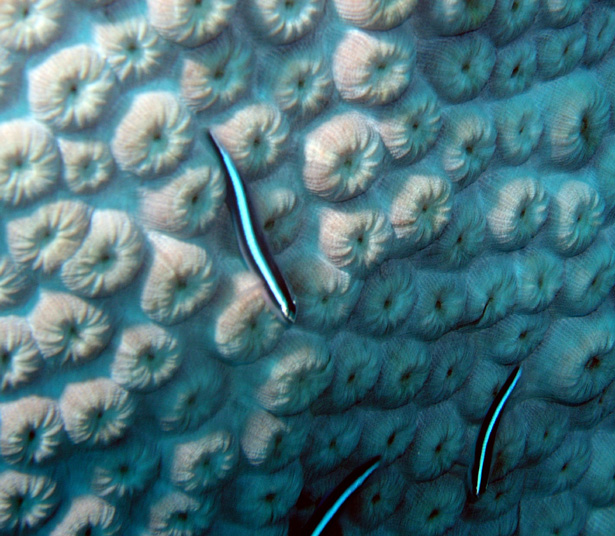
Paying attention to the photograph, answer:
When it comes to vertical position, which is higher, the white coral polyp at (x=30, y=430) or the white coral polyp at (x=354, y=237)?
the white coral polyp at (x=354, y=237)

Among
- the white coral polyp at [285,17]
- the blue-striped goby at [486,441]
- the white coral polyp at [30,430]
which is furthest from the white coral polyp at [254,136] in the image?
the blue-striped goby at [486,441]

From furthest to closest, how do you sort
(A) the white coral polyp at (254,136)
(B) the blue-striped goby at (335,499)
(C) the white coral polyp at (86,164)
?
(B) the blue-striped goby at (335,499) < (A) the white coral polyp at (254,136) < (C) the white coral polyp at (86,164)

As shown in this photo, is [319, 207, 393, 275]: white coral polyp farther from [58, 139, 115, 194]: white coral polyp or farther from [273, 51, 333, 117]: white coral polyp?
[58, 139, 115, 194]: white coral polyp

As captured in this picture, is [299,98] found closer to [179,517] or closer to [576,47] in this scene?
[576,47]

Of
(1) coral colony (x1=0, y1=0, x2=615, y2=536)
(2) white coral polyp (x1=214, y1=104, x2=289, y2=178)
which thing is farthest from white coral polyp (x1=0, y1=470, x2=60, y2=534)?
(2) white coral polyp (x1=214, y1=104, x2=289, y2=178)

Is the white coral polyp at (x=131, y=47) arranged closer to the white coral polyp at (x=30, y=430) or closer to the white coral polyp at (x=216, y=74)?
the white coral polyp at (x=216, y=74)

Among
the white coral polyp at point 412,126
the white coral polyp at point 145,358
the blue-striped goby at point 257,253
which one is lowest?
the white coral polyp at point 145,358
